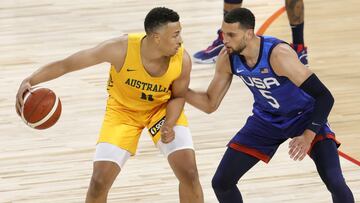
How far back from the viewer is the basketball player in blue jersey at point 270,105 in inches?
262

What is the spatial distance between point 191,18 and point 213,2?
2.58 ft

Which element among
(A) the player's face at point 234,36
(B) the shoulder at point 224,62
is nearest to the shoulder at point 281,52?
(A) the player's face at point 234,36

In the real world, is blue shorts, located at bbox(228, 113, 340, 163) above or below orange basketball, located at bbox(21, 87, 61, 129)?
below

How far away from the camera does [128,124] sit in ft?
23.8

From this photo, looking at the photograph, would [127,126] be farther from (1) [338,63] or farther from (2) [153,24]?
(1) [338,63]

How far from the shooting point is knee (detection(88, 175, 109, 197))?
22.8ft

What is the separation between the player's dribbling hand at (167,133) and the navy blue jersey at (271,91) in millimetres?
572

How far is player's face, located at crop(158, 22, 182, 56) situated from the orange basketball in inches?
33.9

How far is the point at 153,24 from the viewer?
6.91m

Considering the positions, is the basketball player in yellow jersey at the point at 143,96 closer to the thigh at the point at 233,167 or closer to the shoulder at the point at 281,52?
the thigh at the point at 233,167

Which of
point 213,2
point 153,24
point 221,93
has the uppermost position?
point 153,24

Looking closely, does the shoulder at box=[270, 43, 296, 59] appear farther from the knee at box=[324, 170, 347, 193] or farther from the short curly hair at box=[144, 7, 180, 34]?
the knee at box=[324, 170, 347, 193]

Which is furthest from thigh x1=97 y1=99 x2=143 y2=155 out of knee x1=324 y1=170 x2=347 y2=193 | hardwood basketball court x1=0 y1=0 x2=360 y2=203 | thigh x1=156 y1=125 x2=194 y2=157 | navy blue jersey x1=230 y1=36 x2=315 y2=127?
knee x1=324 y1=170 x2=347 y2=193

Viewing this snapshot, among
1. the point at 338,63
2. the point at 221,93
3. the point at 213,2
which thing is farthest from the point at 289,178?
the point at 213,2
